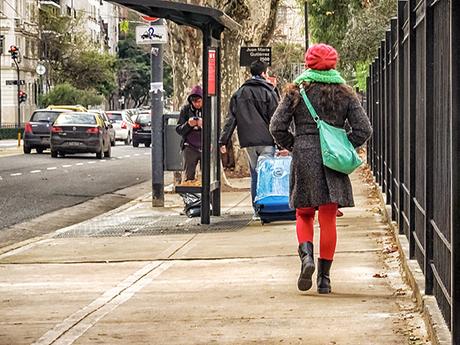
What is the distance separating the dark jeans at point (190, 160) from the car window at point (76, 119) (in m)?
24.8

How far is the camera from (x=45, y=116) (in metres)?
47.3

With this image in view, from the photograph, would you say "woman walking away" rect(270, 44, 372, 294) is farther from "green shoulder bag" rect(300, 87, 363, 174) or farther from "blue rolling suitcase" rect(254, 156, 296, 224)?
"blue rolling suitcase" rect(254, 156, 296, 224)

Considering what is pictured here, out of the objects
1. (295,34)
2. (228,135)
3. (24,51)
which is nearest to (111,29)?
(24,51)

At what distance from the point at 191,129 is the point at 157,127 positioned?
109 inches

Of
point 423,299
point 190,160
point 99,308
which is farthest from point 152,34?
point 423,299

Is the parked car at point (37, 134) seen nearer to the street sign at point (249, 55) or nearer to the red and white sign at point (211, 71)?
the street sign at point (249, 55)

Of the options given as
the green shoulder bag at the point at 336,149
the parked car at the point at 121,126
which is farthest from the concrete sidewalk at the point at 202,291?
the parked car at the point at 121,126

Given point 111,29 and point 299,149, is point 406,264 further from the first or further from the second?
point 111,29

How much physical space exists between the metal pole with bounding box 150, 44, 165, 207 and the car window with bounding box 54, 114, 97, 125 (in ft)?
72.2

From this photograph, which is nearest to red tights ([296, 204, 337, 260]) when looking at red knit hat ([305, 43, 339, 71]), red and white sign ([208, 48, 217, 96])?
red knit hat ([305, 43, 339, 71])

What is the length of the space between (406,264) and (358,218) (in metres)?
5.72

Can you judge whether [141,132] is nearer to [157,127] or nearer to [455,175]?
[157,127]

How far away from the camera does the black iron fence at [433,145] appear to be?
6.15 meters

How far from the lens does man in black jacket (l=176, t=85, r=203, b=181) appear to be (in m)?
16.9
